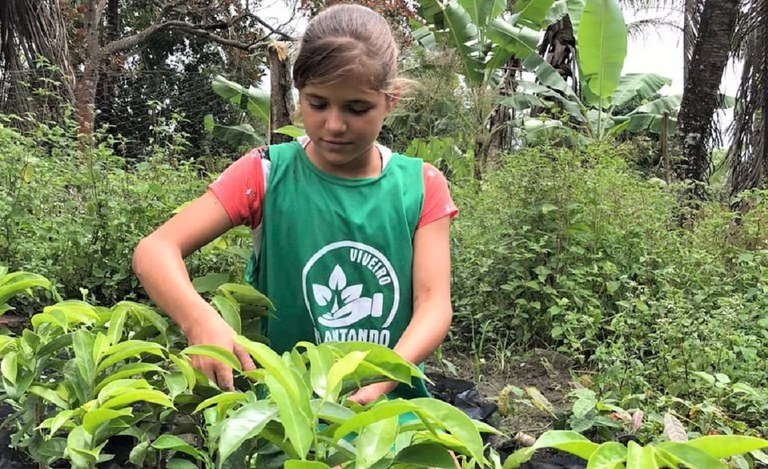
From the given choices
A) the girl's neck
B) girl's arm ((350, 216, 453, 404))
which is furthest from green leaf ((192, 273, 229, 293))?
girl's arm ((350, 216, 453, 404))

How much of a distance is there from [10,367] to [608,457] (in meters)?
0.74

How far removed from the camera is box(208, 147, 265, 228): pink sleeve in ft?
4.97

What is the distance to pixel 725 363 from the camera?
242 cm

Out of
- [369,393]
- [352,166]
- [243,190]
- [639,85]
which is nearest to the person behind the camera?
[369,393]

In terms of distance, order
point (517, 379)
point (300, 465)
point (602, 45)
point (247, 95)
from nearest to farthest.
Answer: point (300, 465), point (517, 379), point (602, 45), point (247, 95)

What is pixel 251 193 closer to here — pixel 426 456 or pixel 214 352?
pixel 214 352

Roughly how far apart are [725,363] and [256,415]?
2243 mm

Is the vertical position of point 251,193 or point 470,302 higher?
point 251,193

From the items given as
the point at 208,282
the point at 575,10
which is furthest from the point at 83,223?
the point at 575,10

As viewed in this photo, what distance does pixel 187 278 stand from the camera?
124 centimetres

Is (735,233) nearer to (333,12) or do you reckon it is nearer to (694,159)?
(694,159)

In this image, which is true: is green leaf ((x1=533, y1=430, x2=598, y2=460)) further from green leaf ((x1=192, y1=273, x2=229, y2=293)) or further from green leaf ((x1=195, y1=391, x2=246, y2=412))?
green leaf ((x1=192, y1=273, x2=229, y2=293))

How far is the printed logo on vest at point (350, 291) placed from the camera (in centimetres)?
163

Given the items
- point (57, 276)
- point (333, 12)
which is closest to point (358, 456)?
point (333, 12)
